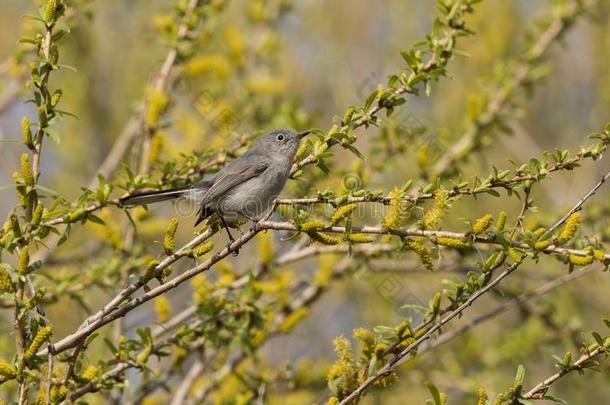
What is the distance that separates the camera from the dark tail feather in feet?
11.3

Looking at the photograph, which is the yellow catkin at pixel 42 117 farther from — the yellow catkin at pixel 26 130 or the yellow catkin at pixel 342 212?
the yellow catkin at pixel 342 212

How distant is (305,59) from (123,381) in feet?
20.5

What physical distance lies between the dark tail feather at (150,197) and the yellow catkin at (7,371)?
95 centimetres

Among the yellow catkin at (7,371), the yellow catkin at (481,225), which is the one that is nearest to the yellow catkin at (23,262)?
the yellow catkin at (7,371)

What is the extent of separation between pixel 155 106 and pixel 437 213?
239 cm

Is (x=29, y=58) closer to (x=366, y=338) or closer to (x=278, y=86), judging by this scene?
(x=278, y=86)

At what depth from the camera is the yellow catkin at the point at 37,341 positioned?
8.44 feet

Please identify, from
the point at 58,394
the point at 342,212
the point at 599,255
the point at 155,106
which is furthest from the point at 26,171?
the point at 599,255

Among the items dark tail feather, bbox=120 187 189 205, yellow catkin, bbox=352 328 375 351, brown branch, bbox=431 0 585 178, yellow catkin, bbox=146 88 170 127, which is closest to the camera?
yellow catkin, bbox=352 328 375 351

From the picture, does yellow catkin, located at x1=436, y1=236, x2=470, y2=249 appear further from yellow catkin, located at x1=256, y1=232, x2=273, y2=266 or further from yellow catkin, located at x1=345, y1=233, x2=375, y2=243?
yellow catkin, located at x1=256, y1=232, x2=273, y2=266

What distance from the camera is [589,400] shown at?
7.35 m

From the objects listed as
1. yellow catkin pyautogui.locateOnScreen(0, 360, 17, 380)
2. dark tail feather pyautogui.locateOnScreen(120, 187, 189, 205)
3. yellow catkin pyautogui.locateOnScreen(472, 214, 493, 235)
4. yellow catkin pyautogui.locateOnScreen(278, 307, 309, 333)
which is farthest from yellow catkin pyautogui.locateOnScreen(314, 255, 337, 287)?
yellow catkin pyautogui.locateOnScreen(0, 360, 17, 380)

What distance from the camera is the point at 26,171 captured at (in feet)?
8.95

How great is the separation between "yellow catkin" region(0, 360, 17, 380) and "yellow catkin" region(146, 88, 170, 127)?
2131 millimetres
